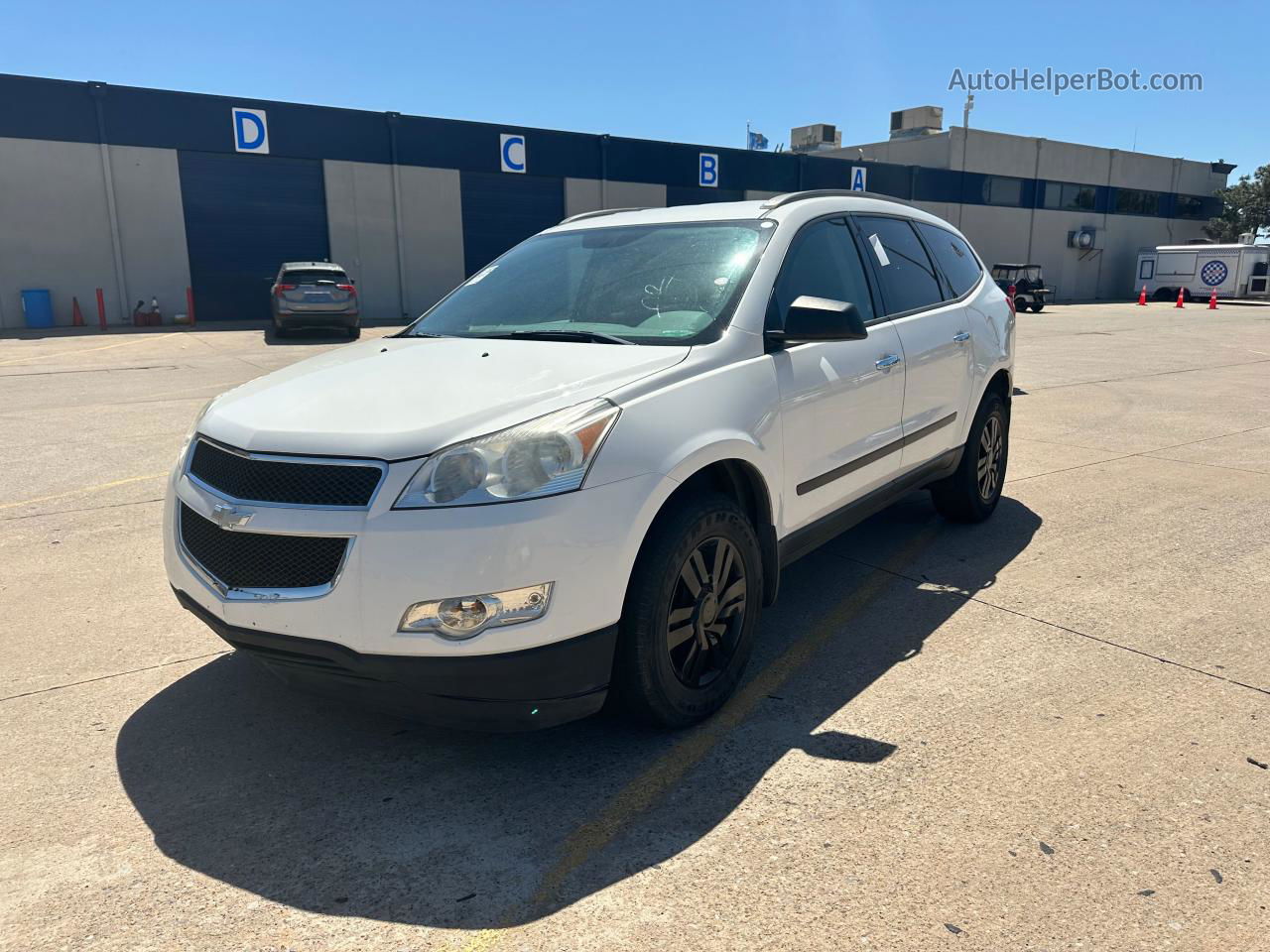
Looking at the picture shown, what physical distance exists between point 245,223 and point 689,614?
2596 centimetres

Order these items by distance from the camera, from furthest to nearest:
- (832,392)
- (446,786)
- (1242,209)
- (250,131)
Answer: (1242,209) → (250,131) → (832,392) → (446,786)

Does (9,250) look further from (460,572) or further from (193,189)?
(460,572)

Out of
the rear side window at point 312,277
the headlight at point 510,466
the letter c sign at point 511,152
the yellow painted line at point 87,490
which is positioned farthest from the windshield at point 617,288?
the letter c sign at point 511,152

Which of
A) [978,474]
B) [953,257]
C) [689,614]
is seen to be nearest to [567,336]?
[689,614]

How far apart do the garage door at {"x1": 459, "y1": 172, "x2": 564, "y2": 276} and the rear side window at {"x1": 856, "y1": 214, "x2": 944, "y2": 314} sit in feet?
82.5

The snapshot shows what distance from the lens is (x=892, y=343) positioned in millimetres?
4457

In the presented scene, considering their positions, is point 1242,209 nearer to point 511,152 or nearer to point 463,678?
point 511,152

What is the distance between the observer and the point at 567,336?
365cm

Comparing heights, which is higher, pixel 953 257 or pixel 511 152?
pixel 511 152

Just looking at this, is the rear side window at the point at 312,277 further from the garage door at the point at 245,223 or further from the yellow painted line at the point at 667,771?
the yellow painted line at the point at 667,771

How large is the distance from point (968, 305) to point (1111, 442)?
3804 mm

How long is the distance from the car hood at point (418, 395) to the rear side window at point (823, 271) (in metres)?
0.75

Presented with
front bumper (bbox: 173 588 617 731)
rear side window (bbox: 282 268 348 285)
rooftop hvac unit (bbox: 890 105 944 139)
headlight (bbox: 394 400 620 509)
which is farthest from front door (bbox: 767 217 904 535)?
rooftop hvac unit (bbox: 890 105 944 139)

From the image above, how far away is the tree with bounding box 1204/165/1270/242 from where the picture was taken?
54969mm
